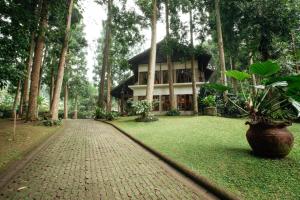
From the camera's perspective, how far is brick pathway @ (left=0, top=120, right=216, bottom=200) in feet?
11.4

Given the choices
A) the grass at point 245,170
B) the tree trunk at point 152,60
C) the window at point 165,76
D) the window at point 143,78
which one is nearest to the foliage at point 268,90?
the grass at point 245,170

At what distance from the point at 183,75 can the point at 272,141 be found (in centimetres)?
2104

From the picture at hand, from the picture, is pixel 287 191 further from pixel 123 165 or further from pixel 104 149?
pixel 104 149

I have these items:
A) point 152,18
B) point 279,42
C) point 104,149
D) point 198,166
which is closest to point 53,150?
point 104,149

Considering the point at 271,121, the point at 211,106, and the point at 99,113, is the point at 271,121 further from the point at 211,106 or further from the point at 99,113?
the point at 99,113

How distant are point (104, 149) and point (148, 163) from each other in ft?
7.10

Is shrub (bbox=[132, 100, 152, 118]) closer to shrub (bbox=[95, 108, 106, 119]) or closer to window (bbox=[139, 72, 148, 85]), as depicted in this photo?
shrub (bbox=[95, 108, 106, 119])

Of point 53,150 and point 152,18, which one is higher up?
point 152,18

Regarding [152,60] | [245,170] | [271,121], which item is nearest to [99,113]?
[152,60]

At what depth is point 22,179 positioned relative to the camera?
4.20 m

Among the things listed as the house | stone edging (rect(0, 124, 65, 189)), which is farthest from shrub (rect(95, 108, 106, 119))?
stone edging (rect(0, 124, 65, 189))

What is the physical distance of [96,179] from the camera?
4164mm

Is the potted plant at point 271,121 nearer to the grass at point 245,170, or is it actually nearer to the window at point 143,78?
the grass at point 245,170

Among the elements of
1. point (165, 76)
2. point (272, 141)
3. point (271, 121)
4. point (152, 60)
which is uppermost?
point (165, 76)
